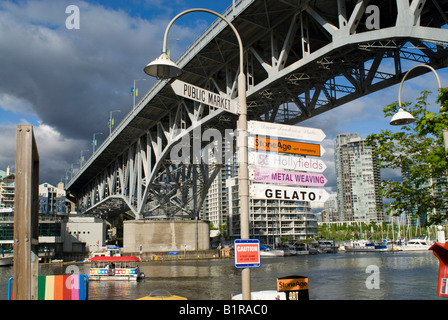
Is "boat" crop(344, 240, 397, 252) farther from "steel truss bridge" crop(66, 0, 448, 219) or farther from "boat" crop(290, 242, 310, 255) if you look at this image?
"steel truss bridge" crop(66, 0, 448, 219)

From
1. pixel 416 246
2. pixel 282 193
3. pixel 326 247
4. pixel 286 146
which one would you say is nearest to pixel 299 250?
pixel 326 247

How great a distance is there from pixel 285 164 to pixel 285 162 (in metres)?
0.07

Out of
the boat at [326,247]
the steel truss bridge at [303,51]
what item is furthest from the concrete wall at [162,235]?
the boat at [326,247]

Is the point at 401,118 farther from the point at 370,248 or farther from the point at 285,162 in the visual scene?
the point at 370,248

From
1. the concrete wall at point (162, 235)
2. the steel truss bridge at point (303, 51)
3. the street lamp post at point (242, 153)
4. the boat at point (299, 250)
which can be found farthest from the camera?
the boat at point (299, 250)

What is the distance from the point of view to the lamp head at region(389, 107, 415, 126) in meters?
13.8

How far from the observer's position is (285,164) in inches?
374

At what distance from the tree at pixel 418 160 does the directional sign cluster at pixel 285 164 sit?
14.6ft

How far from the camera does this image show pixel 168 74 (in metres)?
9.54

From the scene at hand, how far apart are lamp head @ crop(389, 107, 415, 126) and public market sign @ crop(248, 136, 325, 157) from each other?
520cm

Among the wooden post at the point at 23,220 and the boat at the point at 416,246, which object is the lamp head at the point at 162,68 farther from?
the boat at the point at 416,246

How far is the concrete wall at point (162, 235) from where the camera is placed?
6750 cm
